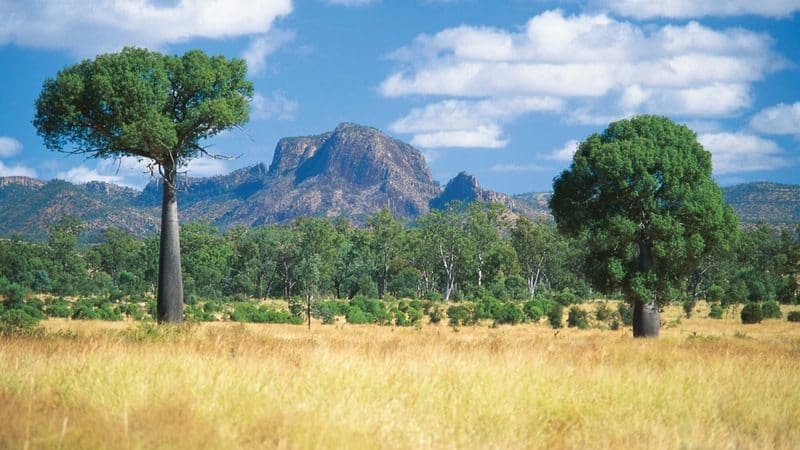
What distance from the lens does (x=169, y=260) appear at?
1998 centimetres

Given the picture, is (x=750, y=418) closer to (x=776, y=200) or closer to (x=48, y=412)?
(x=48, y=412)

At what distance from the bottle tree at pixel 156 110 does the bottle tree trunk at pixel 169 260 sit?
1.1 inches

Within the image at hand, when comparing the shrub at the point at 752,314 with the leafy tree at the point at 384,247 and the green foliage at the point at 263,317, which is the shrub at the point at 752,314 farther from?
the leafy tree at the point at 384,247

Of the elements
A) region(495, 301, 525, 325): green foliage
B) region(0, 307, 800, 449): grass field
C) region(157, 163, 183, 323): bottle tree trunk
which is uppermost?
region(157, 163, 183, 323): bottle tree trunk

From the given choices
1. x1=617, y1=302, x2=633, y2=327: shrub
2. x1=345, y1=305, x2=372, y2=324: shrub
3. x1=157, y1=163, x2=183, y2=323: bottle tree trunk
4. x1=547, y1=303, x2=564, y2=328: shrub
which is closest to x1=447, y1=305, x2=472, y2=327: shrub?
x1=547, y1=303, x2=564, y2=328: shrub

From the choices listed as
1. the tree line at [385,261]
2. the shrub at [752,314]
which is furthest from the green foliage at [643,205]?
the tree line at [385,261]

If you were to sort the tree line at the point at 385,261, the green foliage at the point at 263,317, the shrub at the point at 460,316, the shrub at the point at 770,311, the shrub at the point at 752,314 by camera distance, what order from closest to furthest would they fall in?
the shrub at the point at 752,314 → the green foliage at the point at 263,317 → the shrub at the point at 460,316 → the shrub at the point at 770,311 → the tree line at the point at 385,261

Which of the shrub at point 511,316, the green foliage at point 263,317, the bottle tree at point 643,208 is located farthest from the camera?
the shrub at point 511,316

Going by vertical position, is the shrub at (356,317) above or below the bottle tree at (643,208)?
below

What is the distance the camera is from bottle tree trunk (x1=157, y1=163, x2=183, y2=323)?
19.9 m

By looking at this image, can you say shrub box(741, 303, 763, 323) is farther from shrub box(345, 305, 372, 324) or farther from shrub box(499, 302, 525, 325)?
shrub box(345, 305, 372, 324)

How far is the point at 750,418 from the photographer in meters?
7.33

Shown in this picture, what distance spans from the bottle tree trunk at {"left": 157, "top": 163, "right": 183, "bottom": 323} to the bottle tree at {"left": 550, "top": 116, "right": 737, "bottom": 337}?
13031 mm

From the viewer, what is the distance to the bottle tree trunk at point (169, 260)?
65.2ft
